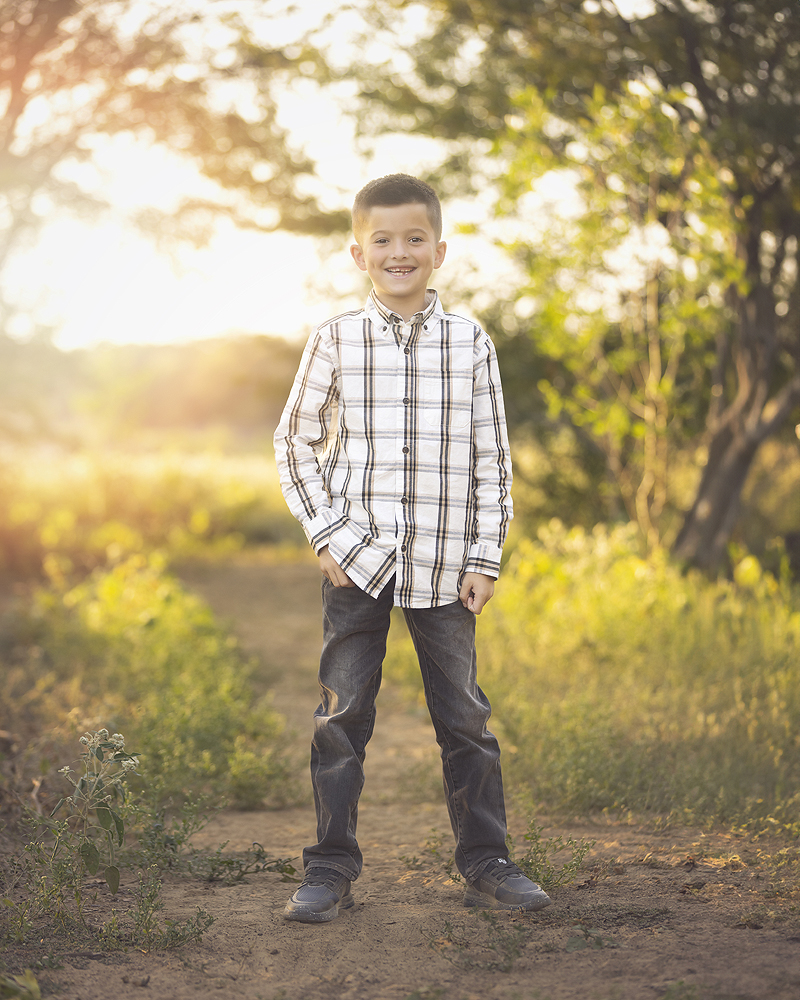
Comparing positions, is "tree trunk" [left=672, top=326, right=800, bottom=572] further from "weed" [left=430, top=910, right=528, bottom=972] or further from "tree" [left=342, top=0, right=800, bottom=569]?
"weed" [left=430, top=910, right=528, bottom=972]

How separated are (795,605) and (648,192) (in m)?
2.76

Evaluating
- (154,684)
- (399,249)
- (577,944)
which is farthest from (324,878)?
(154,684)

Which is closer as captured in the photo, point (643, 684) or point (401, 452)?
point (401, 452)

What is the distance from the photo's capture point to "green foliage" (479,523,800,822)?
319 cm

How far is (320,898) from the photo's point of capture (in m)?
2.29

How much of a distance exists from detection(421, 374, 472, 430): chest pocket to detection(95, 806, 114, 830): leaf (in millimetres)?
1272

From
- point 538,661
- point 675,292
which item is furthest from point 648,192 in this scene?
point 538,661

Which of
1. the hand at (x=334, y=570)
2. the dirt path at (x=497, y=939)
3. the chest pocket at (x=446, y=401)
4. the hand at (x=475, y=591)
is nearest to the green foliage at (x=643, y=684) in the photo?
the dirt path at (x=497, y=939)

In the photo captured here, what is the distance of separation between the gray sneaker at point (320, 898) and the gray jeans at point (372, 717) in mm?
26

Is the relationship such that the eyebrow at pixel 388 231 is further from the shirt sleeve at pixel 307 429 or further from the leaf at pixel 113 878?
the leaf at pixel 113 878

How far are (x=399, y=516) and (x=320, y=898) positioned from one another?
0.98 meters

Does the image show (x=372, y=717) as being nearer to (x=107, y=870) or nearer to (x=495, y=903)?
(x=495, y=903)

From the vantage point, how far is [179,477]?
11.1 metres

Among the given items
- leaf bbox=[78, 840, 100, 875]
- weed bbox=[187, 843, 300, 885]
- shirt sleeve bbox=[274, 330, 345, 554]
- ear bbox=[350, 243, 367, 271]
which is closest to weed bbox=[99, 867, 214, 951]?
leaf bbox=[78, 840, 100, 875]
